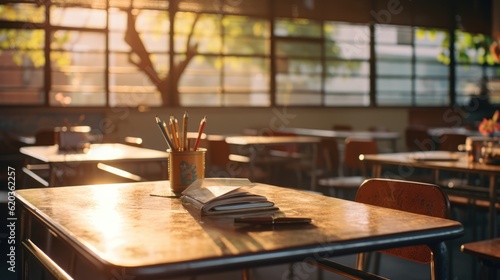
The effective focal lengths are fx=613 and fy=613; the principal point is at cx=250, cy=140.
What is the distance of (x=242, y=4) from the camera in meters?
8.66

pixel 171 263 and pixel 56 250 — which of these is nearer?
pixel 171 263

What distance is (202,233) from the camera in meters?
1.14

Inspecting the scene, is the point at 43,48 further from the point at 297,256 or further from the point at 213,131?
the point at 297,256

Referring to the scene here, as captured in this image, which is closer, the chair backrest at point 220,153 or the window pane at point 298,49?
the chair backrest at point 220,153

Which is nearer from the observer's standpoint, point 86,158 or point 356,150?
point 86,158

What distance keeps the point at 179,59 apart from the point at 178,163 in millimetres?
6725

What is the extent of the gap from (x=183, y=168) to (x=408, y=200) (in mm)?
634

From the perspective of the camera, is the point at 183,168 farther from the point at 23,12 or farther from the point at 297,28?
the point at 297,28

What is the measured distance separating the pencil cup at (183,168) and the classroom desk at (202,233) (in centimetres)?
9

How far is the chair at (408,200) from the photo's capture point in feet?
5.22

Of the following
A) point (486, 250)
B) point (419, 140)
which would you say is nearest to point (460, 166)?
point (486, 250)

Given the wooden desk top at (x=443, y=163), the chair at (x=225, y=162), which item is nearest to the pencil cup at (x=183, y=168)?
the wooden desk top at (x=443, y=163)

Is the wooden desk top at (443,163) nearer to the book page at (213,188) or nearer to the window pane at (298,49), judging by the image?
the book page at (213,188)

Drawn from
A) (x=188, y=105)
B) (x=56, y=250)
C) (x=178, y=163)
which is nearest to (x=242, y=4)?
(x=188, y=105)
